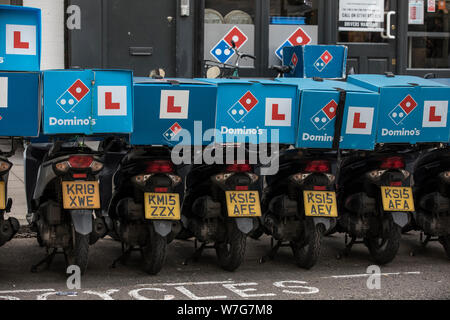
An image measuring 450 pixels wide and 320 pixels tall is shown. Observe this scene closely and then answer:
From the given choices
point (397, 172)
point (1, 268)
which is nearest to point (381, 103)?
point (397, 172)

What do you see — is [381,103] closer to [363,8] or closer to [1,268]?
[1,268]

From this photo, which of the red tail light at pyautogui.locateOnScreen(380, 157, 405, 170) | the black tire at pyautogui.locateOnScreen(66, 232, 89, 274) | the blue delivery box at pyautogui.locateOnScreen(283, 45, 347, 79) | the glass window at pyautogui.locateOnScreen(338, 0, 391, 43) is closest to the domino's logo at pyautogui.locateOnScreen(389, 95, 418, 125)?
the red tail light at pyautogui.locateOnScreen(380, 157, 405, 170)

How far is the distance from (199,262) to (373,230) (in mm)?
1601

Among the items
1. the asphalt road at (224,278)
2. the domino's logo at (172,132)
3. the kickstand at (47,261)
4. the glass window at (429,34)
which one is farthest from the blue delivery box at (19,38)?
the glass window at (429,34)

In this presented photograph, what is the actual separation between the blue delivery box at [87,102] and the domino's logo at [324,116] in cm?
158

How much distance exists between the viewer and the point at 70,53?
12.2 metres

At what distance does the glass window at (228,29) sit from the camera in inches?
493

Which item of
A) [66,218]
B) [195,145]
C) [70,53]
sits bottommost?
[66,218]

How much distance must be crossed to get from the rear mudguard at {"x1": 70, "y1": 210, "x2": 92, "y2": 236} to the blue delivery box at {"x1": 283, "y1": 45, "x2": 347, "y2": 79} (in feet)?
18.3

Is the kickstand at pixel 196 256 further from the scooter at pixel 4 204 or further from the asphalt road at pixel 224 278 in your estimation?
the scooter at pixel 4 204

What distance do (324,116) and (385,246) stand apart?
1.33m

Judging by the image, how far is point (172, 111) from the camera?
663 cm

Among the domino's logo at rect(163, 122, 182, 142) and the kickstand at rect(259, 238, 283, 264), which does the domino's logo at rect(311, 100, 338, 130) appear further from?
the kickstand at rect(259, 238, 283, 264)
